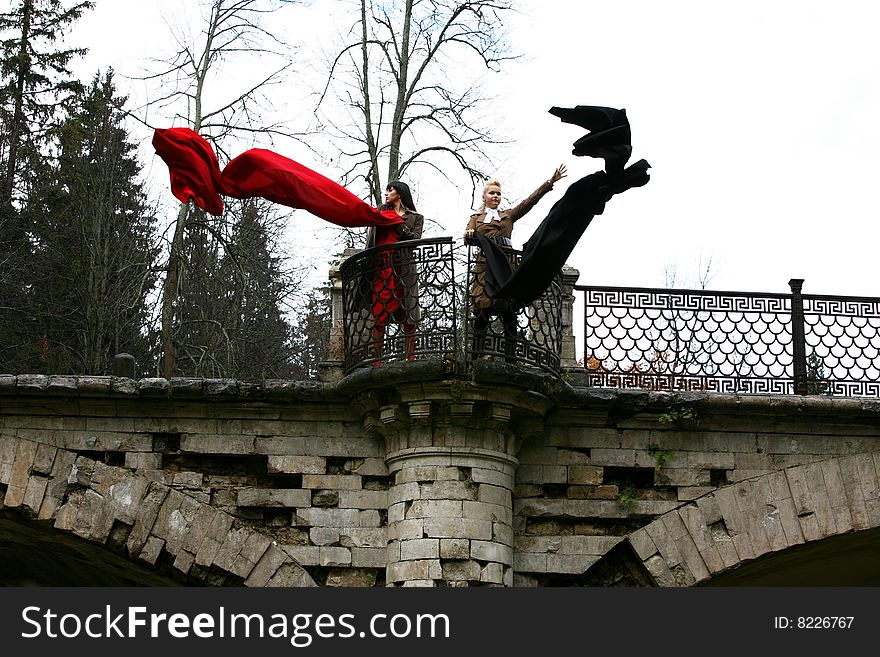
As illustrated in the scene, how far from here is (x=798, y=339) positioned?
12.7m

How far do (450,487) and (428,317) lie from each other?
58.1 inches

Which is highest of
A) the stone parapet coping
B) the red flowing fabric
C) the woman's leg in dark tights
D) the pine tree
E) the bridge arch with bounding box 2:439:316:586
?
the pine tree

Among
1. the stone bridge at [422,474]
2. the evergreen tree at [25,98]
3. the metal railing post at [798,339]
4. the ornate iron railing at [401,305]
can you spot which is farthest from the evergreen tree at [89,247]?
the metal railing post at [798,339]

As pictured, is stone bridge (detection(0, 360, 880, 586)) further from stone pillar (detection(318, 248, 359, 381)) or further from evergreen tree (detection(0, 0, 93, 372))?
evergreen tree (detection(0, 0, 93, 372))

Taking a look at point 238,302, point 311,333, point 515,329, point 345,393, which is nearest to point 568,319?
point 515,329

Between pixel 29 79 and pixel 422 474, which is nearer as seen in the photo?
pixel 422 474

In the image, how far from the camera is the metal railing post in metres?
12.6

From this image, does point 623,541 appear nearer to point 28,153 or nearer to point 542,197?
point 542,197

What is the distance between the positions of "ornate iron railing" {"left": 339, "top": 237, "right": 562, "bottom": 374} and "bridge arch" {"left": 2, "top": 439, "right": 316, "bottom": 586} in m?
1.81

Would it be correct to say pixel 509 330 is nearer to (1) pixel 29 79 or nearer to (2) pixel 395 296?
(2) pixel 395 296

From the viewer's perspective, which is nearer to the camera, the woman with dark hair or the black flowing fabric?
the black flowing fabric

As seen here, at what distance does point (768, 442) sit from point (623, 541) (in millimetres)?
1694

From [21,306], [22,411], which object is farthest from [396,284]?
[21,306]

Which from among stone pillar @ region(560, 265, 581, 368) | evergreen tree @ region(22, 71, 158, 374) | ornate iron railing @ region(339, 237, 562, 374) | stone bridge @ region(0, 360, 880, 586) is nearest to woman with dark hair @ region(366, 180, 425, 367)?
ornate iron railing @ region(339, 237, 562, 374)
